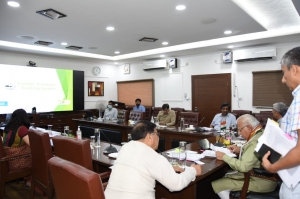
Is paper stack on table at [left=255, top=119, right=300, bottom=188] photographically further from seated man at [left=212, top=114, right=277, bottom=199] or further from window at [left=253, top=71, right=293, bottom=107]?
window at [left=253, top=71, right=293, bottom=107]

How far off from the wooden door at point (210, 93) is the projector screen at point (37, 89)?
3934 millimetres

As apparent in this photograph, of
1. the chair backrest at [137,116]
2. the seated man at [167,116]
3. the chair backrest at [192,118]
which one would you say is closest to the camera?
the chair backrest at [192,118]

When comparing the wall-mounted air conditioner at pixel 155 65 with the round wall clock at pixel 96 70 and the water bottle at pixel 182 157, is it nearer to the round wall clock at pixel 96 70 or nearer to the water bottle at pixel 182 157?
the round wall clock at pixel 96 70

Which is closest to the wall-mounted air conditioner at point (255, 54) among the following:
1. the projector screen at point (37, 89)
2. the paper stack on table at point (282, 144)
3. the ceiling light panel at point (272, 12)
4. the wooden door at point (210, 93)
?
the wooden door at point (210, 93)

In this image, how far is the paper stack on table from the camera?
1.14 m

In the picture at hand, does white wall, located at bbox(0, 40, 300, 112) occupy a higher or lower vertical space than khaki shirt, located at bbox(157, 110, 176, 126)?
higher

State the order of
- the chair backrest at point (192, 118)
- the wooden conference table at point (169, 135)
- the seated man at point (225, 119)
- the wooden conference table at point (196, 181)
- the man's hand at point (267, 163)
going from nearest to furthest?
the man's hand at point (267, 163) < the wooden conference table at point (196, 181) < the wooden conference table at point (169, 135) < the seated man at point (225, 119) < the chair backrest at point (192, 118)

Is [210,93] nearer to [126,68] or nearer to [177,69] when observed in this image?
[177,69]

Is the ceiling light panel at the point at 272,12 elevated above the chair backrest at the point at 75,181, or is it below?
above

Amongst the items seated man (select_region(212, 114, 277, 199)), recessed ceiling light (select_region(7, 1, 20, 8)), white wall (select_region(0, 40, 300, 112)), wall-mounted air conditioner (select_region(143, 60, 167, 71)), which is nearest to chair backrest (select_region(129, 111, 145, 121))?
white wall (select_region(0, 40, 300, 112))

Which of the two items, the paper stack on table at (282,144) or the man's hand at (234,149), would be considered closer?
the paper stack on table at (282,144)

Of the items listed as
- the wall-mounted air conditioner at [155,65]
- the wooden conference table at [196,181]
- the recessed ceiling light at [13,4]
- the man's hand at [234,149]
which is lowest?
the wooden conference table at [196,181]

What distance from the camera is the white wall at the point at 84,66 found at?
20.9ft

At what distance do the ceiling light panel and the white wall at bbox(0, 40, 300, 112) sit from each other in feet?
3.97
